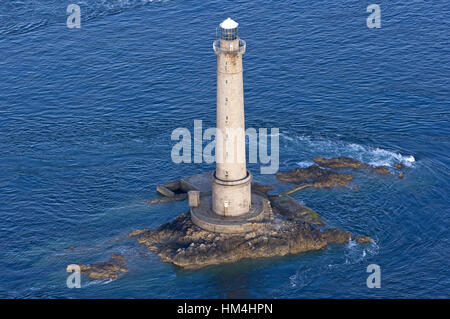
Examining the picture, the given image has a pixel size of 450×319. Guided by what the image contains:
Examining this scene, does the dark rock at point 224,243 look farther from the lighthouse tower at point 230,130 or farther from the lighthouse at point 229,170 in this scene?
the lighthouse tower at point 230,130

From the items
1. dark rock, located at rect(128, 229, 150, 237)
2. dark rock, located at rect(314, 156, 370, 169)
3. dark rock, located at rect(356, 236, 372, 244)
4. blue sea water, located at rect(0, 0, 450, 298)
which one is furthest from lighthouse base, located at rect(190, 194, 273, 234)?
dark rock, located at rect(314, 156, 370, 169)

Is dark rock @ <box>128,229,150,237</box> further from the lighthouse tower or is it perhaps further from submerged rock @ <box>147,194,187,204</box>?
the lighthouse tower

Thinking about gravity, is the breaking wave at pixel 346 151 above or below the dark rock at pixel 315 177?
above

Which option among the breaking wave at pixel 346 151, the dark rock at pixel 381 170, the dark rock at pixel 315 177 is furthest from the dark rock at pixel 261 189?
the dark rock at pixel 381 170

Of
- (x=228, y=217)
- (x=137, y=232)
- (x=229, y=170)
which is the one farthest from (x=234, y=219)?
(x=137, y=232)
